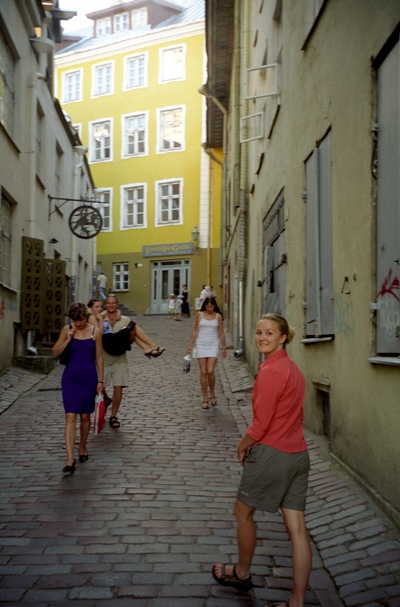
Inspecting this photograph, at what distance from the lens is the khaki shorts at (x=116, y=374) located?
8.97 m

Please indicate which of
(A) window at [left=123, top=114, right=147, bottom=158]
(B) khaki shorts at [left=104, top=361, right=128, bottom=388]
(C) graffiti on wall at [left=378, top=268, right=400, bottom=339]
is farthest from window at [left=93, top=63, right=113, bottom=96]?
(C) graffiti on wall at [left=378, top=268, right=400, bottom=339]

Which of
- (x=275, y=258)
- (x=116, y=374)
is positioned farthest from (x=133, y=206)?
(x=116, y=374)

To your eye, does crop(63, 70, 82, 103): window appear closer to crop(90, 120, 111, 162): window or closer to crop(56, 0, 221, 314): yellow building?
crop(56, 0, 221, 314): yellow building

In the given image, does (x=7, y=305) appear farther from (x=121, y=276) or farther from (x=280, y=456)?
(x=121, y=276)

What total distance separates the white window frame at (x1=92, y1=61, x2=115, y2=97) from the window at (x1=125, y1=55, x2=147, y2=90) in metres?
0.93

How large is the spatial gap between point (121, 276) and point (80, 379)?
29.8 meters

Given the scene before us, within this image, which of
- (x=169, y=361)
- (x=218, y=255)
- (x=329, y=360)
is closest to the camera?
(x=329, y=360)

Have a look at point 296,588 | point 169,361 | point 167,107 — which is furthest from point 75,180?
point 296,588

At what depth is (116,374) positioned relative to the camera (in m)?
8.98

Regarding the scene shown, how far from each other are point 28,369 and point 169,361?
3881 millimetres

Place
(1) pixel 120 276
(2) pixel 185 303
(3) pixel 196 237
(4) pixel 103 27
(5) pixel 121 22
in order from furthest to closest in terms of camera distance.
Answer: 1. (4) pixel 103 27
2. (5) pixel 121 22
3. (1) pixel 120 276
4. (3) pixel 196 237
5. (2) pixel 185 303

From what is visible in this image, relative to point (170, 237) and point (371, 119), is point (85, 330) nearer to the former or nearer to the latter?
point (371, 119)

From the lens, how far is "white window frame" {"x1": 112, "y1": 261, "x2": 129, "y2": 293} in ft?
119

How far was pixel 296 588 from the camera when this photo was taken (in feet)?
11.7
